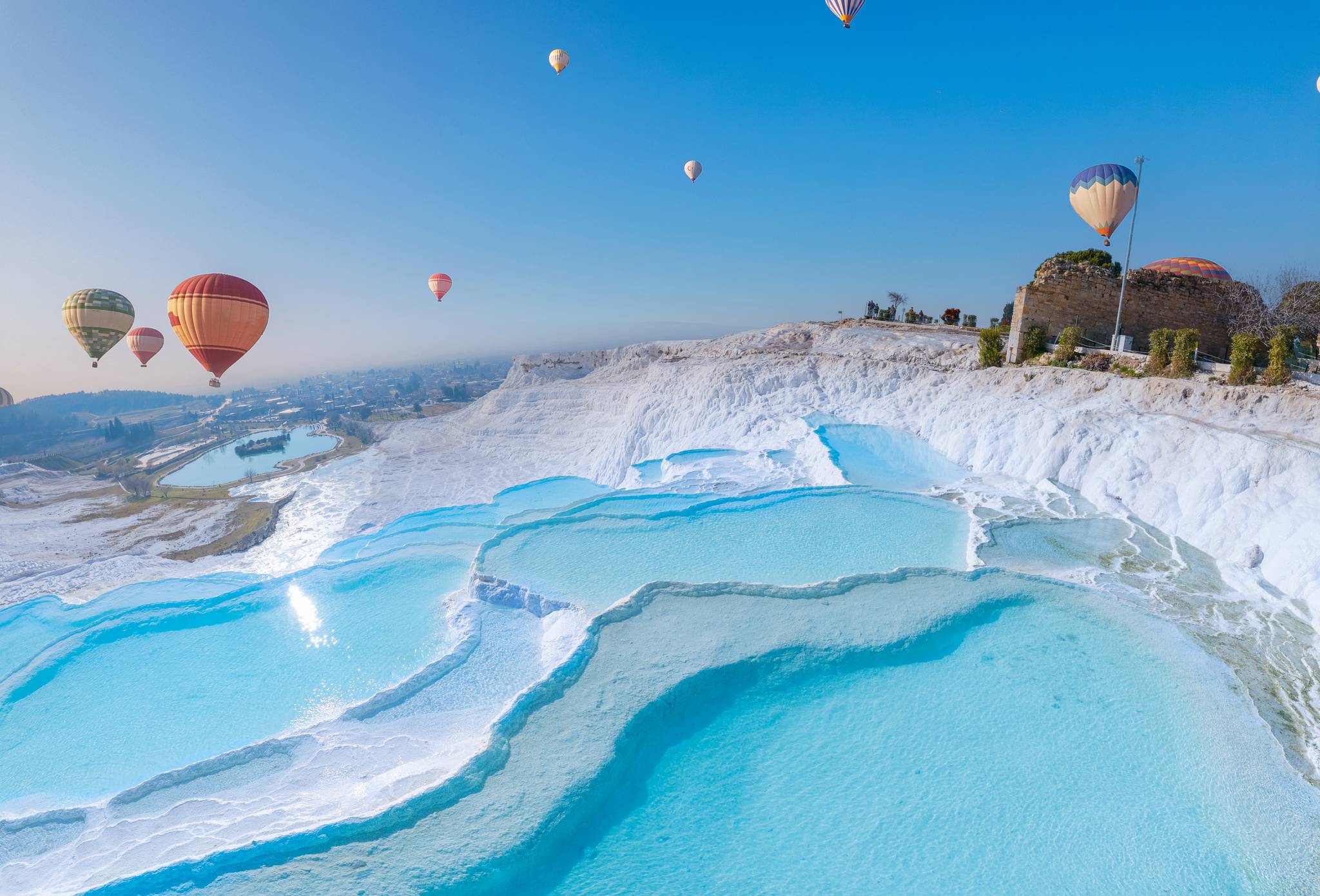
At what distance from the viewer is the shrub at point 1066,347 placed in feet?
51.6

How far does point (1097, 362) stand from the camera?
14.9 meters

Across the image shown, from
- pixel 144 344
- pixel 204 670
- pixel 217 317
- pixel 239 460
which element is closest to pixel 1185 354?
pixel 204 670

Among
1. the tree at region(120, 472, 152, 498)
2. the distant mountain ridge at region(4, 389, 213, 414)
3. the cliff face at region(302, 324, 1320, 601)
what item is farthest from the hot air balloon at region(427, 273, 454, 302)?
the distant mountain ridge at region(4, 389, 213, 414)

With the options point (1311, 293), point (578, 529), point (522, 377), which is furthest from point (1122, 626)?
point (522, 377)

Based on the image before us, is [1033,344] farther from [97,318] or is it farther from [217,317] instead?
[97,318]

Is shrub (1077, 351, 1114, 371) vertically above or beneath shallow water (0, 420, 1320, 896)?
above

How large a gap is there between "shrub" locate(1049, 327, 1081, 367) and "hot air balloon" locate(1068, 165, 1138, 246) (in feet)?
11.1

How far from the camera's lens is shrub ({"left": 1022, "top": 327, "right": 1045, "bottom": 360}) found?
16938 mm

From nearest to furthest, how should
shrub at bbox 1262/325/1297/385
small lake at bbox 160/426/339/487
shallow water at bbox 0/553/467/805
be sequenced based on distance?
shallow water at bbox 0/553/467/805, shrub at bbox 1262/325/1297/385, small lake at bbox 160/426/339/487

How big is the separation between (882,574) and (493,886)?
571 centimetres

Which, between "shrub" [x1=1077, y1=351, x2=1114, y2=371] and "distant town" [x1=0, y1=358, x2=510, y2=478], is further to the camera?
"distant town" [x1=0, y1=358, x2=510, y2=478]

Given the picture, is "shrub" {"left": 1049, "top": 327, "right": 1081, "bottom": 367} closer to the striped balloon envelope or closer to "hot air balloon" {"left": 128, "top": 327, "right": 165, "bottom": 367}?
the striped balloon envelope

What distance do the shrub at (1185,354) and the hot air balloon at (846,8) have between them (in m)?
11.0

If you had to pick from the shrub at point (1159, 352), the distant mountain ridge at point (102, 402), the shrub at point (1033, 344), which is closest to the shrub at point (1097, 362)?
the shrub at point (1159, 352)
